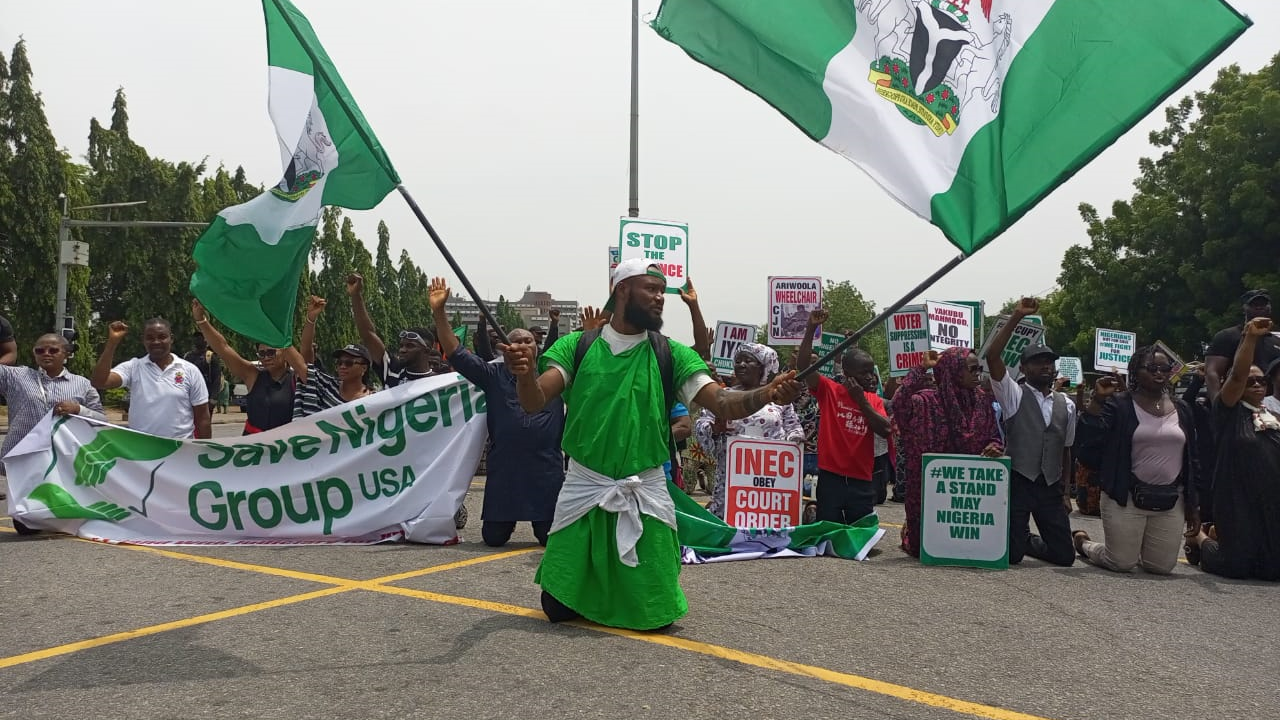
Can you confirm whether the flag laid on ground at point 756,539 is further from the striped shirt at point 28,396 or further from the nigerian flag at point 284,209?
the striped shirt at point 28,396

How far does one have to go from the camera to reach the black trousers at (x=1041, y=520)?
787 centimetres

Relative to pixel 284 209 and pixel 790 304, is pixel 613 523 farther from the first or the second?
pixel 790 304

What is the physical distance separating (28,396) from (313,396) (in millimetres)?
2215

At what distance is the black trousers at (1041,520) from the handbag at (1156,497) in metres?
0.56

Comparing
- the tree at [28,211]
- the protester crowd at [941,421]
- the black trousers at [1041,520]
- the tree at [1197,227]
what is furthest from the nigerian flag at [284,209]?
the tree at [28,211]

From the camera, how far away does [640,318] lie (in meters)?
5.28

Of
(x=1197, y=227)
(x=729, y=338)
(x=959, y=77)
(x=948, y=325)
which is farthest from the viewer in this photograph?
(x=1197, y=227)

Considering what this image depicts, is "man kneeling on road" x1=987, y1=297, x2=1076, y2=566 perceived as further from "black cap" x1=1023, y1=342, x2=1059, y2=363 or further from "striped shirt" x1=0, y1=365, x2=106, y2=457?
"striped shirt" x1=0, y1=365, x2=106, y2=457

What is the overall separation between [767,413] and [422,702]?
5246 mm

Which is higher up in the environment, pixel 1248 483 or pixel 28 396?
pixel 28 396

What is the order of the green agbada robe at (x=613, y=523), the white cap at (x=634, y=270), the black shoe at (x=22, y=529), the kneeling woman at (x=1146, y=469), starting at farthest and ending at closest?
the black shoe at (x=22, y=529)
the kneeling woman at (x=1146, y=469)
the white cap at (x=634, y=270)
the green agbada robe at (x=613, y=523)

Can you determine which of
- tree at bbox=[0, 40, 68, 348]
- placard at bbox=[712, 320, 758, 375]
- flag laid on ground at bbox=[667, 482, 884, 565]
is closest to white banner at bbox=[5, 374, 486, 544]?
flag laid on ground at bbox=[667, 482, 884, 565]

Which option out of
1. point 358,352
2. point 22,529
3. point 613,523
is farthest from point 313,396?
point 613,523

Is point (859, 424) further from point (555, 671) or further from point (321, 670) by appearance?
point (321, 670)
